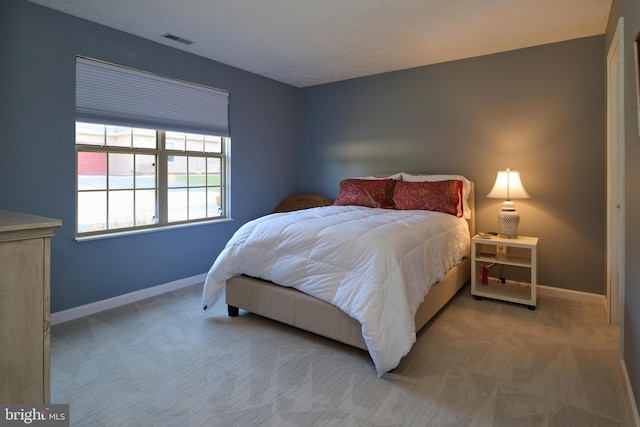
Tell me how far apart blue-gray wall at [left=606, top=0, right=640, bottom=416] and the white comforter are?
1.06 metres

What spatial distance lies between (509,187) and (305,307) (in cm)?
221

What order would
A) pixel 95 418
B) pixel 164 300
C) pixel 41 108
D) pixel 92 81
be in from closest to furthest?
pixel 95 418 < pixel 41 108 < pixel 92 81 < pixel 164 300

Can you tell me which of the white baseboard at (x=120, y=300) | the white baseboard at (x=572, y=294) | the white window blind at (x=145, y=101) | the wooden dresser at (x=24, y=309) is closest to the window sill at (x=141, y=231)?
the white baseboard at (x=120, y=300)

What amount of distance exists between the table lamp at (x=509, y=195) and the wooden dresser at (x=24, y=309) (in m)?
3.34

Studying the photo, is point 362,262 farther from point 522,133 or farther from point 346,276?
point 522,133

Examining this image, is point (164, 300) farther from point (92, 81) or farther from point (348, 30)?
point (348, 30)

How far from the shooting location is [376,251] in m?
2.20

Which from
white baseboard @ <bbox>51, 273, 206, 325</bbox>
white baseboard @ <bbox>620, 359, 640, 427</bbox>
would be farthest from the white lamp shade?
white baseboard @ <bbox>51, 273, 206, 325</bbox>

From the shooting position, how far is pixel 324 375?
2.07 m

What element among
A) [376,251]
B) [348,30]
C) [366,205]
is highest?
[348,30]

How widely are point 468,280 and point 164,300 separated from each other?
2973 mm

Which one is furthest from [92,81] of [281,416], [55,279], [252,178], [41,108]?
[281,416]

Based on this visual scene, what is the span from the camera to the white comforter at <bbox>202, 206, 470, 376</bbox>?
2.07 meters

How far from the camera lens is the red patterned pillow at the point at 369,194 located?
394cm
